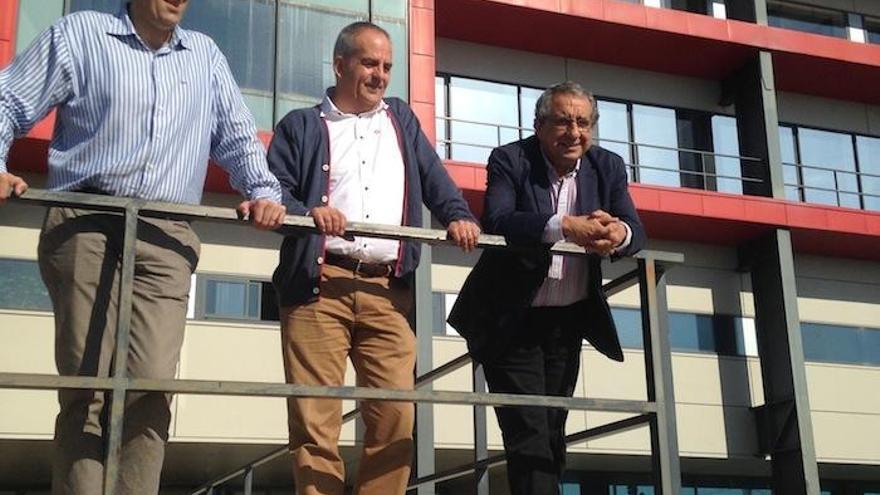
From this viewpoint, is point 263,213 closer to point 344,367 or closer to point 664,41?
point 344,367

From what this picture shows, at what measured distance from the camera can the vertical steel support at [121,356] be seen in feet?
9.68

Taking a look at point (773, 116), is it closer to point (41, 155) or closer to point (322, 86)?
point (322, 86)

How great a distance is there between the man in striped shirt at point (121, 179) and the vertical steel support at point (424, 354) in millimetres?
10026

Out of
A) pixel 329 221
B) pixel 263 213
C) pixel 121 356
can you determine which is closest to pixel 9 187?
pixel 121 356

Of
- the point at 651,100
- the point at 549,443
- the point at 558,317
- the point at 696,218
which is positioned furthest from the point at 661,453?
the point at 651,100

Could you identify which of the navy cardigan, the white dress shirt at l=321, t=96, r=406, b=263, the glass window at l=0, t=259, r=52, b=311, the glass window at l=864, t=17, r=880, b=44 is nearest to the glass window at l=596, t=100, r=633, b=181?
the glass window at l=864, t=17, r=880, b=44

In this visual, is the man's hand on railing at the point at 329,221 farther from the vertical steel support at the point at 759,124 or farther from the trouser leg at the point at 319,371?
the vertical steel support at the point at 759,124

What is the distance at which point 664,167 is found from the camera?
742 inches

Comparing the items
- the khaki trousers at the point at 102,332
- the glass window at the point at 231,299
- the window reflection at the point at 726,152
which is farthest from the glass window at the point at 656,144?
the khaki trousers at the point at 102,332

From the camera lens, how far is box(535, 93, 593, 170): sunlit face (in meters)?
4.07

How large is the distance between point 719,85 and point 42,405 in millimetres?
13181

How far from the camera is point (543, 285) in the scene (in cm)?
404

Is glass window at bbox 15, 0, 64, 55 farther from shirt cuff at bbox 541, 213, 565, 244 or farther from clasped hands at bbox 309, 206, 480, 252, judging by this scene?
shirt cuff at bbox 541, 213, 565, 244

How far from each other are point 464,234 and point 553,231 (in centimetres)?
32
